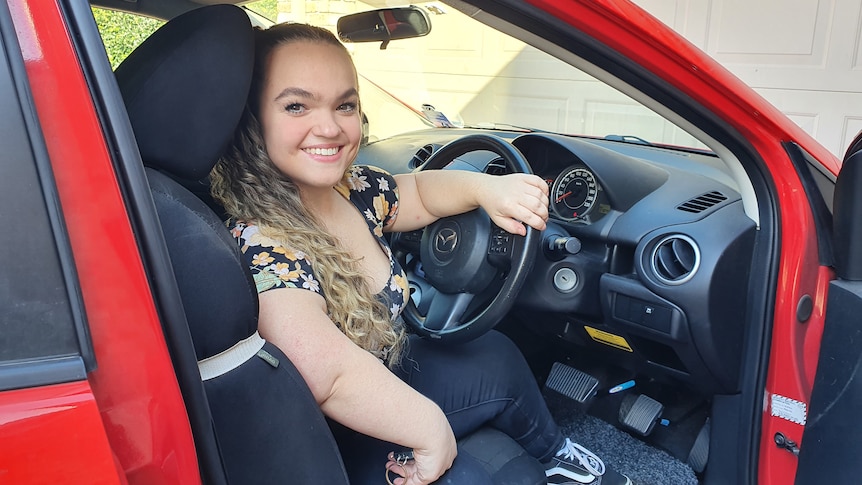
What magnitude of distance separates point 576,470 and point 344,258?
91cm

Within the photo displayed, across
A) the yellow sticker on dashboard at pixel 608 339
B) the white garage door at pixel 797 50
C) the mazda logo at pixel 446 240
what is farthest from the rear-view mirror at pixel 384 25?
the white garage door at pixel 797 50

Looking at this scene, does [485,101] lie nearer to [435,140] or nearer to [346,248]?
[435,140]

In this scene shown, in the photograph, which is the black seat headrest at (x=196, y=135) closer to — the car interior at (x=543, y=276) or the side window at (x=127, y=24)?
the car interior at (x=543, y=276)

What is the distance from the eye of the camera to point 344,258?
1.40 meters

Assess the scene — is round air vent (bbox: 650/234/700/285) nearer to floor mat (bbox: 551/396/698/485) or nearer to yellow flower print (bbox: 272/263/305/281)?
floor mat (bbox: 551/396/698/485)

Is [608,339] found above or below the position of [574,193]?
below

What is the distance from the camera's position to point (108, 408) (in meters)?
0.77

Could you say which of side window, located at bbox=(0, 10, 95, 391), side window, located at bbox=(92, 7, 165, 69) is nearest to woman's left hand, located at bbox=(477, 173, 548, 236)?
side window, located at bbox=(92, 7, 165, 69)

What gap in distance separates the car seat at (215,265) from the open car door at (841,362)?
3.26 feet

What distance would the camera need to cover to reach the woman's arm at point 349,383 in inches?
45.8

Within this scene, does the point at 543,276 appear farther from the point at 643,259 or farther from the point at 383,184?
the point at 383,184

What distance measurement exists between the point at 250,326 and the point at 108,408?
26cm

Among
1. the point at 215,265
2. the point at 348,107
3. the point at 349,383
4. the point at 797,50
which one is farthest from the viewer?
the point at 797,50

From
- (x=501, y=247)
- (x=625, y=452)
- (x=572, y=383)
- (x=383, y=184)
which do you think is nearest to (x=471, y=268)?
(x=501, y=247)
